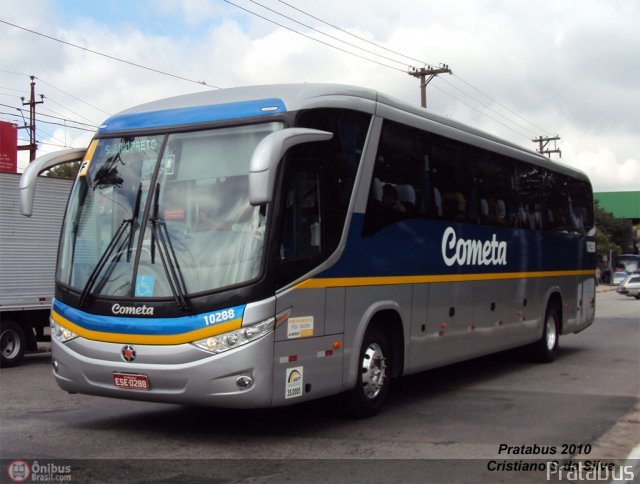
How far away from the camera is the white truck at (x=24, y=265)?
13.8 m

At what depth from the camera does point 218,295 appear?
6.95m

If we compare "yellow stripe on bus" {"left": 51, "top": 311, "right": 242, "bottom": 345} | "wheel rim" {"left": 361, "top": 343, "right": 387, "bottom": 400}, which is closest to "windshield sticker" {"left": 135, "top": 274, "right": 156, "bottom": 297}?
"yellow stripe on bus" {"left": 51, "top": 311, "right": 242, "bottom": 345}

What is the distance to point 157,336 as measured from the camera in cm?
704

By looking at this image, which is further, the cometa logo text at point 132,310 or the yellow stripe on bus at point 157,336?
the cometa logo text at point 132,310

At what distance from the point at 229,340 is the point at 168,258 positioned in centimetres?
100

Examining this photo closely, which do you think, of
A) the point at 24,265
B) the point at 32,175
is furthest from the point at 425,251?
the point at 24,265

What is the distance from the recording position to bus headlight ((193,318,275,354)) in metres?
6.86

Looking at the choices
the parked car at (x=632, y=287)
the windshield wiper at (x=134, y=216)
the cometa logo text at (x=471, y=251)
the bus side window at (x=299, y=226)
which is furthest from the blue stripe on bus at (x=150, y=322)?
the parked car at (x=632, y=287)

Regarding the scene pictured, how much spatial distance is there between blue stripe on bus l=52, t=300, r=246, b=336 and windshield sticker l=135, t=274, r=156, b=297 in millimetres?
132

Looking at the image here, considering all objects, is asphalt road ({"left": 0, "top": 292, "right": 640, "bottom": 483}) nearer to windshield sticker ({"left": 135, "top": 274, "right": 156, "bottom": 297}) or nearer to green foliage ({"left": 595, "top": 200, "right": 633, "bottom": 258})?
windshield sticker ({"left": 135, "top": 274, "right": 156, "bottom": 297})

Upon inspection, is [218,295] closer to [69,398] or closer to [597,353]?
[69,398]

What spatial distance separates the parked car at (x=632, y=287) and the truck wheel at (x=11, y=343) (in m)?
37.1

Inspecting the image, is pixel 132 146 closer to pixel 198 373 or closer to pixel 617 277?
pixel 198 373

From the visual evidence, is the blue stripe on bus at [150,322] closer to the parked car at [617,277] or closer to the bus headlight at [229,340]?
the bus headlight at [229,340]
